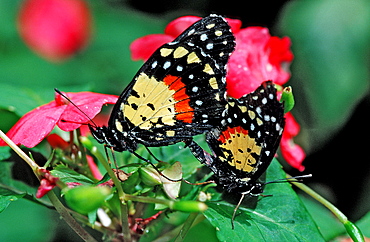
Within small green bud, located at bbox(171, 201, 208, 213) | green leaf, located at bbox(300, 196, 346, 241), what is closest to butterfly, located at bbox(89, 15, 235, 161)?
small green bud, located at bbox(171, 201, 208, 213)

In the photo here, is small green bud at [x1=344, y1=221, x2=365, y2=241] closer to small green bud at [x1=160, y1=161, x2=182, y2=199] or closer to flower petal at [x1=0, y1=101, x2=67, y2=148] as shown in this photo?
small green bud at [x1=160, y1=161, x2=182, y2=199]

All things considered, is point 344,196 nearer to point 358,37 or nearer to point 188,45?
point 358,37

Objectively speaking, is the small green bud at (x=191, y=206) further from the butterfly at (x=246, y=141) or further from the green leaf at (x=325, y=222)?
the green leaf at (x=325, y=222)

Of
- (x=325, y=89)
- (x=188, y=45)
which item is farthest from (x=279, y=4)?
(x=188, y=45)

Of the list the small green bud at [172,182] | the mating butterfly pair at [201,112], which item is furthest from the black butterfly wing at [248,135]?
the small green bud at [172,182]

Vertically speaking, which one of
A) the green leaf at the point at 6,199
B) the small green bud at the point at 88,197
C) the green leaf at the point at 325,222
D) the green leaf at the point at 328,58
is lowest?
the green leaf at the point at 325,222

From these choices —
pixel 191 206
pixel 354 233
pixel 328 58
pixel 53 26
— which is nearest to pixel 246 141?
pixel 354 233

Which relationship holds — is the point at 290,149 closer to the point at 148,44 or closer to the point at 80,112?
the point at 148,44
